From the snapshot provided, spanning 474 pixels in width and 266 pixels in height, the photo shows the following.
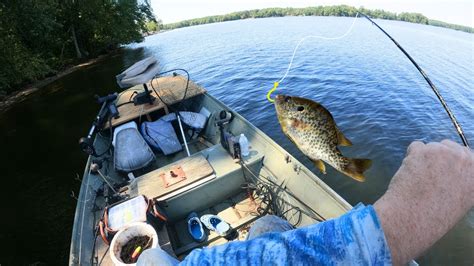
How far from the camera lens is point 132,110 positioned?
7543 mm

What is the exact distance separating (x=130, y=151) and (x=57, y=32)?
30.5 meters

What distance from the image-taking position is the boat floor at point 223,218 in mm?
4574

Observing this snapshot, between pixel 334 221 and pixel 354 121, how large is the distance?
9.94 meters

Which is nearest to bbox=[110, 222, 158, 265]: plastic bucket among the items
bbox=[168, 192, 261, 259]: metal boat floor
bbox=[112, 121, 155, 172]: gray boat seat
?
bbox=[168, 192, 261, 259]: metal boat floor

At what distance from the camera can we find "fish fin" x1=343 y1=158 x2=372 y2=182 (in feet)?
4.97

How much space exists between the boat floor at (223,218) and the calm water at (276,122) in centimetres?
284

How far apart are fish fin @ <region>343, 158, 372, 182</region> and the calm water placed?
16.3 ft

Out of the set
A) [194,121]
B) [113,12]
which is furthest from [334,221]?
[113,12]

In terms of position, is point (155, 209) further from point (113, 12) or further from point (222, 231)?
point (113, 12)

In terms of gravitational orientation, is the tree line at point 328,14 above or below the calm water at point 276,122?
above

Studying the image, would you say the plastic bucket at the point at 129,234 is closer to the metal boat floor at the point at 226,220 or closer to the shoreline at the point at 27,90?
the metal boat floor at the point at 226,220

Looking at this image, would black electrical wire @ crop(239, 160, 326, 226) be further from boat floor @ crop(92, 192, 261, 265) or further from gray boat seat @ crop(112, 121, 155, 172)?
gray boat seat @ crop(112, 121, 155, 172)

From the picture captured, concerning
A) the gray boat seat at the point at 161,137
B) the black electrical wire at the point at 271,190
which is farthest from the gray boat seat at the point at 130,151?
the black electrical wire at the point at 271,190

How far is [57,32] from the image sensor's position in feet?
95.2
